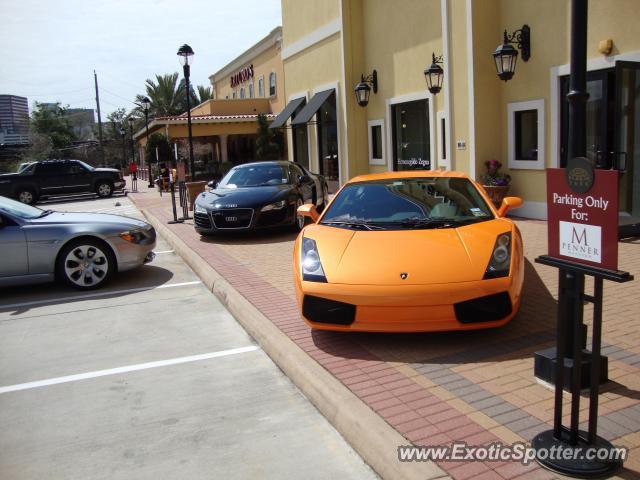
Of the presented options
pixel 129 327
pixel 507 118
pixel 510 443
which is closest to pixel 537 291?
pixel 510 443

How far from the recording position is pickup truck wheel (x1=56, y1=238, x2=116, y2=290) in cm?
762

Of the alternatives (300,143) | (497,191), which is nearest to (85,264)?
(497,191)

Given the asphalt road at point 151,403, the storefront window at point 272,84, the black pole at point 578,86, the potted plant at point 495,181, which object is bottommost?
the asphalt road at point 151,403

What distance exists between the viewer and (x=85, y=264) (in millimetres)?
7742

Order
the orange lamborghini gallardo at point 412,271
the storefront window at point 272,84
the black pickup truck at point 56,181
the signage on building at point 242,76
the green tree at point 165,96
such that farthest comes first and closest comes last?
the green tree at point 165,96 → the signage on building at point 242,76 → the storefront window at point 272,84 → the black pickup truck at point 56,181 → the orange lamborghini gallardo at point 412,271

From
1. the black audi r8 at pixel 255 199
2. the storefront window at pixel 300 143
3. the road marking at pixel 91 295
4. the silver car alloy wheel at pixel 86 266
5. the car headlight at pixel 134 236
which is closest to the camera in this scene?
the road marking at pixel 91 295

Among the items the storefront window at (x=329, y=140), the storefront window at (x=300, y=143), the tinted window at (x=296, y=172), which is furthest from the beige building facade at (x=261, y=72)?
the tinted window at (x=296, y=172)

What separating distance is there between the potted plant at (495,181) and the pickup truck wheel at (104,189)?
19786 mm

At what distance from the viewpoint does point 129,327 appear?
6.11 m

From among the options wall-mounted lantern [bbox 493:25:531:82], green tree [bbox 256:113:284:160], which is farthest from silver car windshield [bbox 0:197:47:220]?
green tree [bbox 256:113:284:160]

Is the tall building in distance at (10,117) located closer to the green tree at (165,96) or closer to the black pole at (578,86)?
the green tree at (165,96)

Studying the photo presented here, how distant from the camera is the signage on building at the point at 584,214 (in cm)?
264

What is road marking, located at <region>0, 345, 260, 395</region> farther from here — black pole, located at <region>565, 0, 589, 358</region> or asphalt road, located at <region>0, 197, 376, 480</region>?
black pole, located at <region>565, 0, 589, 358</region>

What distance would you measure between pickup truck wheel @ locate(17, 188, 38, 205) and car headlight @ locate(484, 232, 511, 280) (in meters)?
24.4
